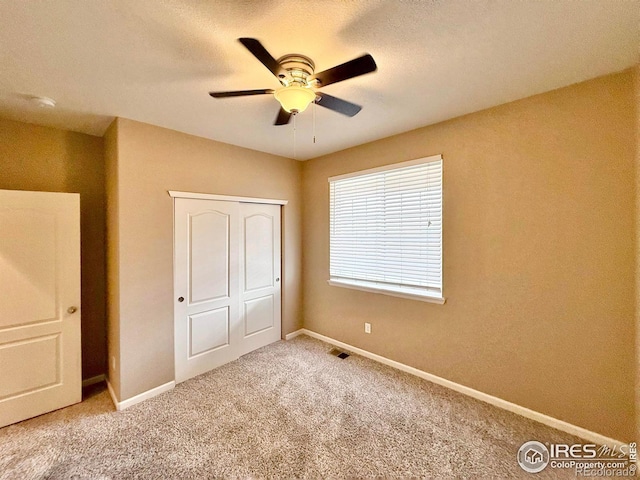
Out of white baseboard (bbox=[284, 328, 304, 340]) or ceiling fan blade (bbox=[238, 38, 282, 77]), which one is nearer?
ceiling fan blade (bbox=[238, 38, 282, 77])

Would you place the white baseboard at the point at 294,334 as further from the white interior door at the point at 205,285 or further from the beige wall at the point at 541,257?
the beige wall at the point at 541,257

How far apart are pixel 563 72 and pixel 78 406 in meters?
4.80

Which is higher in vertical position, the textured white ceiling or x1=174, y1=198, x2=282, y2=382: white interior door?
the textured white ceiling

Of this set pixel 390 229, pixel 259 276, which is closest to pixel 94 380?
pixel 259 276

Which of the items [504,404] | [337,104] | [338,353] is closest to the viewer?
[337,104]

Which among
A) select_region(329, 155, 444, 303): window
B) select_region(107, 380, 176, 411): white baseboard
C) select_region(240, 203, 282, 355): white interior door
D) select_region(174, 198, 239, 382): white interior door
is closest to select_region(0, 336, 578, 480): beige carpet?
select_region(107, 380, 176, 411): white baseboard

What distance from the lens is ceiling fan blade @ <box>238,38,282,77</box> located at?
1.12m

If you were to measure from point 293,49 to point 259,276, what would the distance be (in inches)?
106

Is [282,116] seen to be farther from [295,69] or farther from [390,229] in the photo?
[390,229]

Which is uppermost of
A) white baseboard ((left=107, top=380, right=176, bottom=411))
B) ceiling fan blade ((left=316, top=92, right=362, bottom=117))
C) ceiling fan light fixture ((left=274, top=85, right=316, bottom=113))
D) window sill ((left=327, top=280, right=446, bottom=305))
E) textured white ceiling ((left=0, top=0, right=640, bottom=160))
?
textured white ceiling ((left=0, top=0, right=640, bottom=160))

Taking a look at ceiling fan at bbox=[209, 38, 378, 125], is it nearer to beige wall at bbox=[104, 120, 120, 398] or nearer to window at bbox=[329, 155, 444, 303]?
window at bbox=[329, 155, 444, 303]

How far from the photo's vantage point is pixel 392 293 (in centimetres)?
301

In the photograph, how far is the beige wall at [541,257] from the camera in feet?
6.01

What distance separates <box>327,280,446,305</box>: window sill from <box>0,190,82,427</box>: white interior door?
279 centimetres
